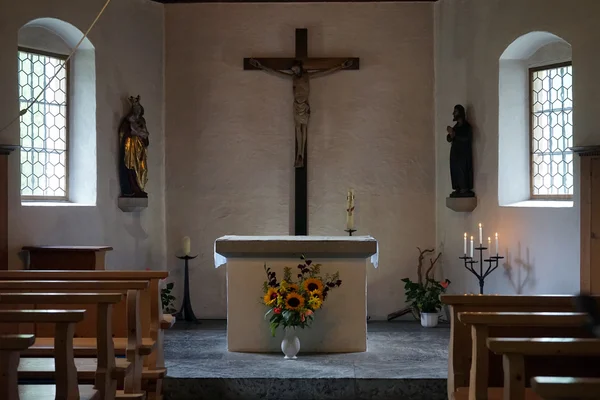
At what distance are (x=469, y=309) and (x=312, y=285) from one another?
7.13ft

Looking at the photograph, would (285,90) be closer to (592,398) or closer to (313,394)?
(313,394)

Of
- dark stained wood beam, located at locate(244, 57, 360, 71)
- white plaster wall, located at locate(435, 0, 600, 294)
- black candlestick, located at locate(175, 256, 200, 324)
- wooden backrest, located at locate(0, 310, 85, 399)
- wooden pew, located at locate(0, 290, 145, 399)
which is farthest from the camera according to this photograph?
dark stained wood beam, located at locate(244, 57, 360, 71)

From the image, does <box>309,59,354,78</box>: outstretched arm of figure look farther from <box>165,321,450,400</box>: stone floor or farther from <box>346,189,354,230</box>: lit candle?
<box>165,321,450,400</box>: stone floor

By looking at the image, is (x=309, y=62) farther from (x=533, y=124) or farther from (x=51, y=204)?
(x=51, y=204)

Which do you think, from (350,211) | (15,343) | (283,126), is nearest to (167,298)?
(350,211)

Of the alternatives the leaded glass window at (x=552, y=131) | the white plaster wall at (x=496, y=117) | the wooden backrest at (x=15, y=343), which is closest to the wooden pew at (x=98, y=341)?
the wooden backrest at (x=15, y=343)

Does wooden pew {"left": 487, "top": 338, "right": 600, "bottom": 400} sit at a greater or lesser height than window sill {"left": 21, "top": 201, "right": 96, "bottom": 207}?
lesser

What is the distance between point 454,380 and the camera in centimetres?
451

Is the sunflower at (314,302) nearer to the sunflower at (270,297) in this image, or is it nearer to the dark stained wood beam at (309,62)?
the sunflower at (270,297)

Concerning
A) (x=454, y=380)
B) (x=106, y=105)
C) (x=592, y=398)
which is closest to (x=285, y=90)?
(x=106, y=105)

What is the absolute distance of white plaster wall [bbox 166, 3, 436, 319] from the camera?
31.3 feet

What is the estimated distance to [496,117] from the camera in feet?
28.1

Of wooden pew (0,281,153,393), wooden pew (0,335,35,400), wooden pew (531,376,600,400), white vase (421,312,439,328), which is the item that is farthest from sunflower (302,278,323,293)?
wooden pew (531,376,600,400)

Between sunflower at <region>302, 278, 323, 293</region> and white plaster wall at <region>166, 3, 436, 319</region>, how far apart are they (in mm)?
3104
